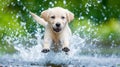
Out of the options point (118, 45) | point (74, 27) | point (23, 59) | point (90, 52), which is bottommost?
point (23, 59)

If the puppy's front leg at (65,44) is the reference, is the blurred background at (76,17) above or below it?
above

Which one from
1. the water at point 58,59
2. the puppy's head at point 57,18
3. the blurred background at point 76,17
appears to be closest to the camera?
the water at point 58,59

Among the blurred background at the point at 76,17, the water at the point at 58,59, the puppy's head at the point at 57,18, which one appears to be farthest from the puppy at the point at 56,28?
the blurred background at the point at 76,17

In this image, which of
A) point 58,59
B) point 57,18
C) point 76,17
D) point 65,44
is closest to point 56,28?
point 57,18

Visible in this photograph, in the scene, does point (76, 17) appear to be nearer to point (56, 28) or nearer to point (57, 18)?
point (57, 18)

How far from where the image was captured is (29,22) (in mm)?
13945

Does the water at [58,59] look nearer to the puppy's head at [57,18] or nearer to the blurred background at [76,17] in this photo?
the puppy's head at [57,18]

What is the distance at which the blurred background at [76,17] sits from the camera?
13.7 meters

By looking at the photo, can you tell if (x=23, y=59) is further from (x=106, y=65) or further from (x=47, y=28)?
(x=106, y=65)

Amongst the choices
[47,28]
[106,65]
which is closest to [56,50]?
[47,28]

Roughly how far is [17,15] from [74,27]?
2.13 meters

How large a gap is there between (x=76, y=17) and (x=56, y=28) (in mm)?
7034

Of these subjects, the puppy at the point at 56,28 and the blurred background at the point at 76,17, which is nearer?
the puppy at the point at 56,28

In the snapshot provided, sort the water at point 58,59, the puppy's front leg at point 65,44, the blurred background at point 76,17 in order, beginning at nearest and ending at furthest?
the water at point 58,59
the puppy's front leg at point 65,44
the blurred background at point 76,17
